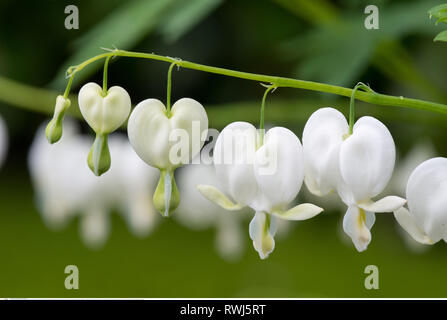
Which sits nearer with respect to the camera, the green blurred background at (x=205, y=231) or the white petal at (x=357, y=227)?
the white petal at (x=357, y=227)

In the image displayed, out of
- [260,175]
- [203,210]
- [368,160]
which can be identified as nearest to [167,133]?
[260,175]

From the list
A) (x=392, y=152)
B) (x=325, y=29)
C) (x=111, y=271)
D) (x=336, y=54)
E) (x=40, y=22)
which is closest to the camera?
(x=392, y=152)

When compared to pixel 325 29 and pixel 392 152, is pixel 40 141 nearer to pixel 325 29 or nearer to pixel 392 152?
pixel 325 29

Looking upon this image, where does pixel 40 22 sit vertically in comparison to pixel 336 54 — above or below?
above

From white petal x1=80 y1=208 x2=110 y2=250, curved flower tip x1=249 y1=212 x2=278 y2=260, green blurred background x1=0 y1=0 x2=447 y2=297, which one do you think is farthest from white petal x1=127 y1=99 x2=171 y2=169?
green blurred background x1=0 y1=0 x2=447 y2=297

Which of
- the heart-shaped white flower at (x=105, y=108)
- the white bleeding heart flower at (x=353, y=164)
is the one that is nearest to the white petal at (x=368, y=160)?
the white bleeding heart flower at (x=353, y=164)

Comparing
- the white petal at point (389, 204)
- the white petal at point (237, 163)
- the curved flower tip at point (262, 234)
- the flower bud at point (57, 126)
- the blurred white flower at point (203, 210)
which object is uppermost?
the blurred white flower at point (203, 210)

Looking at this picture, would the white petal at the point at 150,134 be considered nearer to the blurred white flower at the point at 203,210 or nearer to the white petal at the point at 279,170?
the white petal at the point at 279,170
